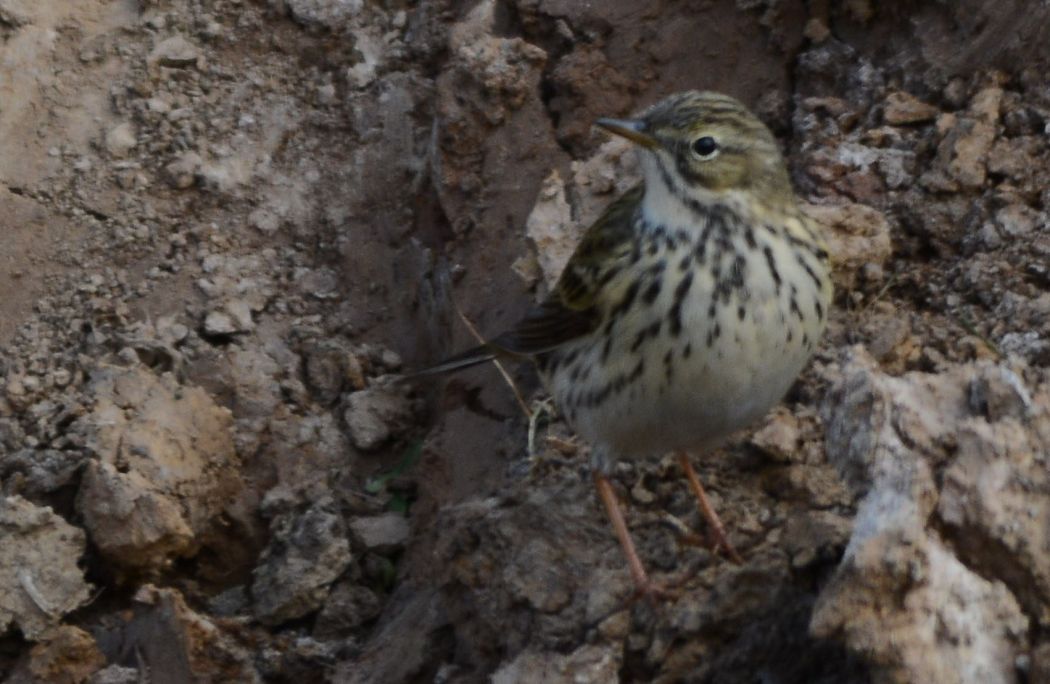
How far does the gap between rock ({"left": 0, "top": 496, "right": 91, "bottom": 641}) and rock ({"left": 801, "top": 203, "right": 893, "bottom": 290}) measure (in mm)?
2801

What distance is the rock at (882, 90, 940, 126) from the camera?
20.6ft

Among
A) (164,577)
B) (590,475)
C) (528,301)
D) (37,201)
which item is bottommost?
(164,577)

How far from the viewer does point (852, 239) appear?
5938mm

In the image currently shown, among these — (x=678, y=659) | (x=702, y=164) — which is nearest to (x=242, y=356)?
(x=702, y=164)

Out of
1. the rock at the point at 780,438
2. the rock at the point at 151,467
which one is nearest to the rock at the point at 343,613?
the rock at the point at 151,467

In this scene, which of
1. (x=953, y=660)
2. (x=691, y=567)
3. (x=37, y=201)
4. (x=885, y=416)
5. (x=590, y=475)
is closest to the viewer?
(x=953, y=660)

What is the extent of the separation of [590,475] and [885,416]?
1904 millimetres

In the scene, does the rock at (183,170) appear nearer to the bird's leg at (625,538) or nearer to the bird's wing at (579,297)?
the bird's wing at (579,297)

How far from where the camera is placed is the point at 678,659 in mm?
4496

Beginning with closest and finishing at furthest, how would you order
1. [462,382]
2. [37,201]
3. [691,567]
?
[691,567] < [462,382] < [37,201]

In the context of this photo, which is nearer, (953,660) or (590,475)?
(953,660)

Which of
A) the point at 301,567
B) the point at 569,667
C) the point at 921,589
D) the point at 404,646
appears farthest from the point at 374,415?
the point at 921,589

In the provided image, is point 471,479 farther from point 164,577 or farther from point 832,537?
point 832,537

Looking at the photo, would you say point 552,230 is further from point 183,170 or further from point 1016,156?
point 183,170
